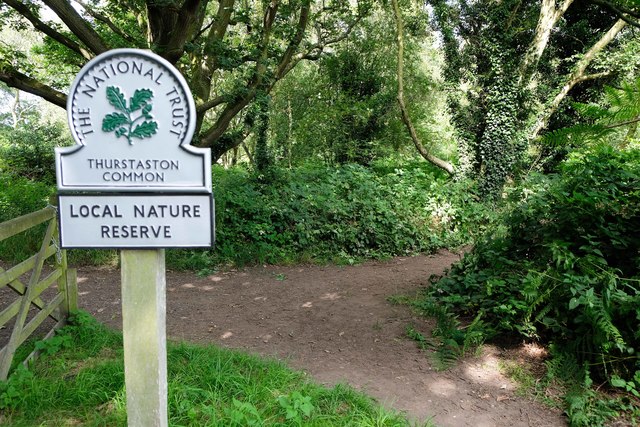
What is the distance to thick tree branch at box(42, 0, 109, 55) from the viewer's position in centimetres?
705

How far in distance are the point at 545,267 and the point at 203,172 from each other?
4177 mm

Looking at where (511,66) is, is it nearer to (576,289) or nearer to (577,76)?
(577,76)

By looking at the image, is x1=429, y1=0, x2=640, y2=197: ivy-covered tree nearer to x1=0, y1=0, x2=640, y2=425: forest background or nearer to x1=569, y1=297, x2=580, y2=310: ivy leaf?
x1=0, y1=0, x2=640, y2=425: forest background

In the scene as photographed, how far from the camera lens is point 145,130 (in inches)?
77.7

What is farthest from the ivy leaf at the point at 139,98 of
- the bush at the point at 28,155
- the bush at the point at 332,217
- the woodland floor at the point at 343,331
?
the bush at the point at 28,155

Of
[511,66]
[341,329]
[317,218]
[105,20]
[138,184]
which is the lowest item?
[341,329]

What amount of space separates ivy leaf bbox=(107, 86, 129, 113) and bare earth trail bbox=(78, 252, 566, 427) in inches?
116

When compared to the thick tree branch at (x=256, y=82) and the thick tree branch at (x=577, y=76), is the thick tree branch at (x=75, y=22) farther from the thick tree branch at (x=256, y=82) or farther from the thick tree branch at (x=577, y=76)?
the thick tree branch at (x=577, y=76)

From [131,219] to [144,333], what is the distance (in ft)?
1.88

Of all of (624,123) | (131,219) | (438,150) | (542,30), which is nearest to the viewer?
(624,123)

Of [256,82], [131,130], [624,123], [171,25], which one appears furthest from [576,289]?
[256,82]

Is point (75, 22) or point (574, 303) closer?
point (574, 303)

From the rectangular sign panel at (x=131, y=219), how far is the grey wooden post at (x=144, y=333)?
83 millimetres

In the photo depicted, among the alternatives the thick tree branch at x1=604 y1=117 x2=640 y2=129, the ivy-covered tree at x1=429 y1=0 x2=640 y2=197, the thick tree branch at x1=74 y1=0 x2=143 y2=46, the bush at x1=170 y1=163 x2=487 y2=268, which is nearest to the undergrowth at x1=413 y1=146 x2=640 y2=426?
the thick tree branch at x1=604 y1=117 x2=640 y2=129
